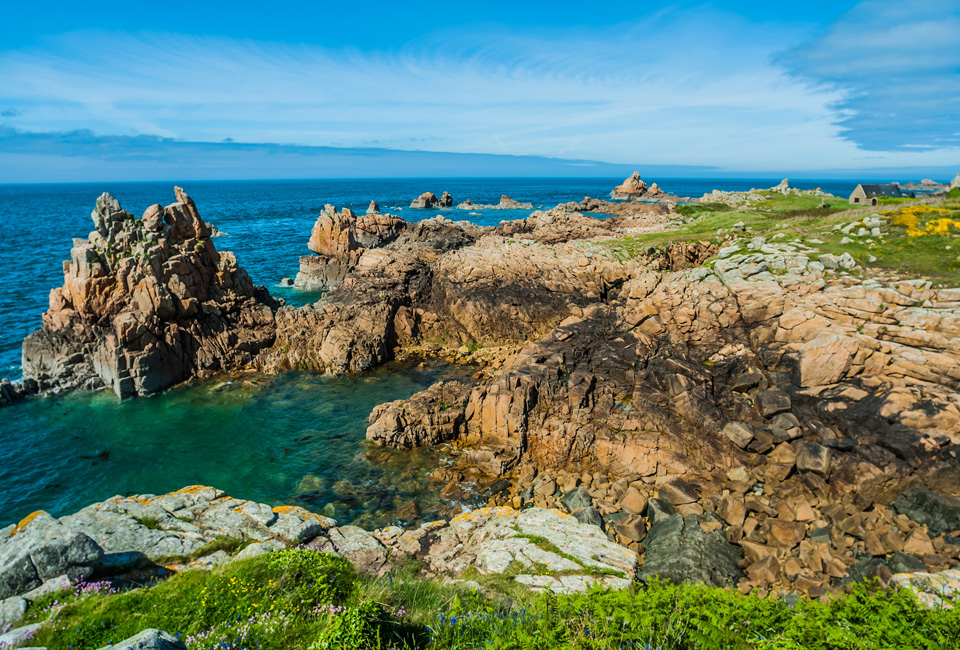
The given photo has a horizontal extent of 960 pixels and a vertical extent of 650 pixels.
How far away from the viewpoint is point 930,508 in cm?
1536

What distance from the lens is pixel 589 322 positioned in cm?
2889

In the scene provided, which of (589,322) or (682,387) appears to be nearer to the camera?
(682,387)

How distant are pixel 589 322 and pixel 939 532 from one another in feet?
57.3

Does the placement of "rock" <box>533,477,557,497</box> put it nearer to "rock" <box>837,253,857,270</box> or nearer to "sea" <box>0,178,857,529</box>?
"sea" <box>0,178,857,529</box>

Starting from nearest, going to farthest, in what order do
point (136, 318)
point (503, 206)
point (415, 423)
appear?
point (415, 423) < point (136, 318) < point (503, 206)

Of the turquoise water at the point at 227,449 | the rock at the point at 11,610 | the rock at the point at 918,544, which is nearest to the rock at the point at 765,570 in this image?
the rock at the point at 918,544

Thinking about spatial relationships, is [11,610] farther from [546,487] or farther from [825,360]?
[825,360]

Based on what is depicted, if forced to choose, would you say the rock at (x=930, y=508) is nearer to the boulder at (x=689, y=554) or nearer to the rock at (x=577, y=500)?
the boulder at (x=689, y=554)

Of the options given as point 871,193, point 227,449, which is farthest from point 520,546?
point 871,193

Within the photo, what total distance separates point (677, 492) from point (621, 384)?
6458 mm

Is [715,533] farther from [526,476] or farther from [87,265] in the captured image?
[87,265]

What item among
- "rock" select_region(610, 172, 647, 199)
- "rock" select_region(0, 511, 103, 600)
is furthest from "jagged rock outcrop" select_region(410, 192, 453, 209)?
"rock" select_region(0, 511, 103, 600)

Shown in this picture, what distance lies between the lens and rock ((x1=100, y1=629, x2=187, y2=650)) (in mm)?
5789

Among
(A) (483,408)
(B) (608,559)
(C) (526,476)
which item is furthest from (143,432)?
(B) (608,559)
